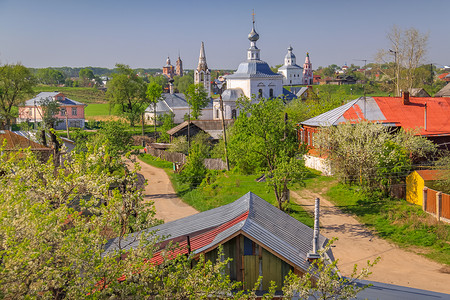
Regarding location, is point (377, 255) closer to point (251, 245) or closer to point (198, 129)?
point (251, 245)

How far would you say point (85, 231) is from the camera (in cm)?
837

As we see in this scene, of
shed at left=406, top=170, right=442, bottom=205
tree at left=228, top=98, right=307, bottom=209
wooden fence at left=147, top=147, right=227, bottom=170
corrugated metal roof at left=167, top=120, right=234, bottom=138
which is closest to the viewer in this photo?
shed at left=406, top=170, right=442, bottom=205

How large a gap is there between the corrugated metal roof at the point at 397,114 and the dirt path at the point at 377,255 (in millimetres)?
8670

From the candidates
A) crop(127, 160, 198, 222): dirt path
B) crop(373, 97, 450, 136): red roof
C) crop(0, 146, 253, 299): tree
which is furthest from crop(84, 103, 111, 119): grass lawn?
crop(0, 146, 253, 299): tree

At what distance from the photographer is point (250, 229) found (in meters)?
12.8

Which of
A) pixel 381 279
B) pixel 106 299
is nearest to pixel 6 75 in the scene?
pixel 381 279

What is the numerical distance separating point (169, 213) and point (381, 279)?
12.7m

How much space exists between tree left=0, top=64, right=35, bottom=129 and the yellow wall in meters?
46.8

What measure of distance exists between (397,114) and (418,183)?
8.82m

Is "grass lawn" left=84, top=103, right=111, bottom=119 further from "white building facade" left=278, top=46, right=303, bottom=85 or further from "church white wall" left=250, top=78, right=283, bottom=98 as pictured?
"white building facade" left=278, top=46, right=303, bottom=85

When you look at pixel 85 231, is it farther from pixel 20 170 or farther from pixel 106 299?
pixel 20 170

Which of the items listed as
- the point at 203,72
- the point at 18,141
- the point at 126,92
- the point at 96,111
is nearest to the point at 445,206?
the point at 18,141

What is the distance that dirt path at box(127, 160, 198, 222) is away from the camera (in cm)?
2691

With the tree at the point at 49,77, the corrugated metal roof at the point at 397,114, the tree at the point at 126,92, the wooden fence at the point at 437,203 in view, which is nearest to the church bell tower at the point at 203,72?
the tree at the point at 126,92
